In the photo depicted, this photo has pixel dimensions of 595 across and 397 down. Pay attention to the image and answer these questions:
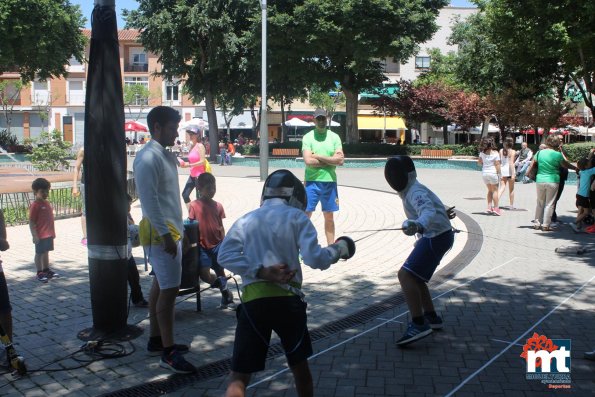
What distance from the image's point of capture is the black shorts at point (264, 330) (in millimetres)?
3424

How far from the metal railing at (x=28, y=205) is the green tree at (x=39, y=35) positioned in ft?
82.3

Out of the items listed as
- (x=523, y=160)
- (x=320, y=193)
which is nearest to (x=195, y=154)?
(x=320, y=193)

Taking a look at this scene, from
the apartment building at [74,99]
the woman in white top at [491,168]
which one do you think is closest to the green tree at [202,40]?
the woman in white top at [491,168]

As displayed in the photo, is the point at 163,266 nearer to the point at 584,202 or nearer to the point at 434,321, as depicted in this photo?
the point at 434,321

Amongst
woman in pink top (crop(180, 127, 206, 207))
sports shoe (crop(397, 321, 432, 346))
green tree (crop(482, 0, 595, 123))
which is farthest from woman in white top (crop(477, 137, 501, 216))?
sports shoe (crop(397, 321, 432, 346))

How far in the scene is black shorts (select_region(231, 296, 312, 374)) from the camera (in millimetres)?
3424

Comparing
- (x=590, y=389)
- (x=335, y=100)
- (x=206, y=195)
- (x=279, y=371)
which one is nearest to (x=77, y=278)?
(x=206, y=195)

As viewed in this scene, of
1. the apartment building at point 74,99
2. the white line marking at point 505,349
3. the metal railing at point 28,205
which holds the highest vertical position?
the apartment building at point 74,99

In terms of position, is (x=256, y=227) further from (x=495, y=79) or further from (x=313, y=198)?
(x=495, y=79)

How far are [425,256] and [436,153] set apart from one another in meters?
29.2

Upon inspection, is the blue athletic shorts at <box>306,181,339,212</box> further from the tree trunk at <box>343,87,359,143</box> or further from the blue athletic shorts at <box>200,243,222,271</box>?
the tree trunk at <box>343,87,359,143</box>

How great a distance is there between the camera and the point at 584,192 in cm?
1116

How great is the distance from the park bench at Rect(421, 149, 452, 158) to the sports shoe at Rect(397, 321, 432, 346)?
94.9ft

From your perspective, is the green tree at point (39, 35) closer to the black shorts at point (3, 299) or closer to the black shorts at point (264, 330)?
the black shorts at point (3, 299)
